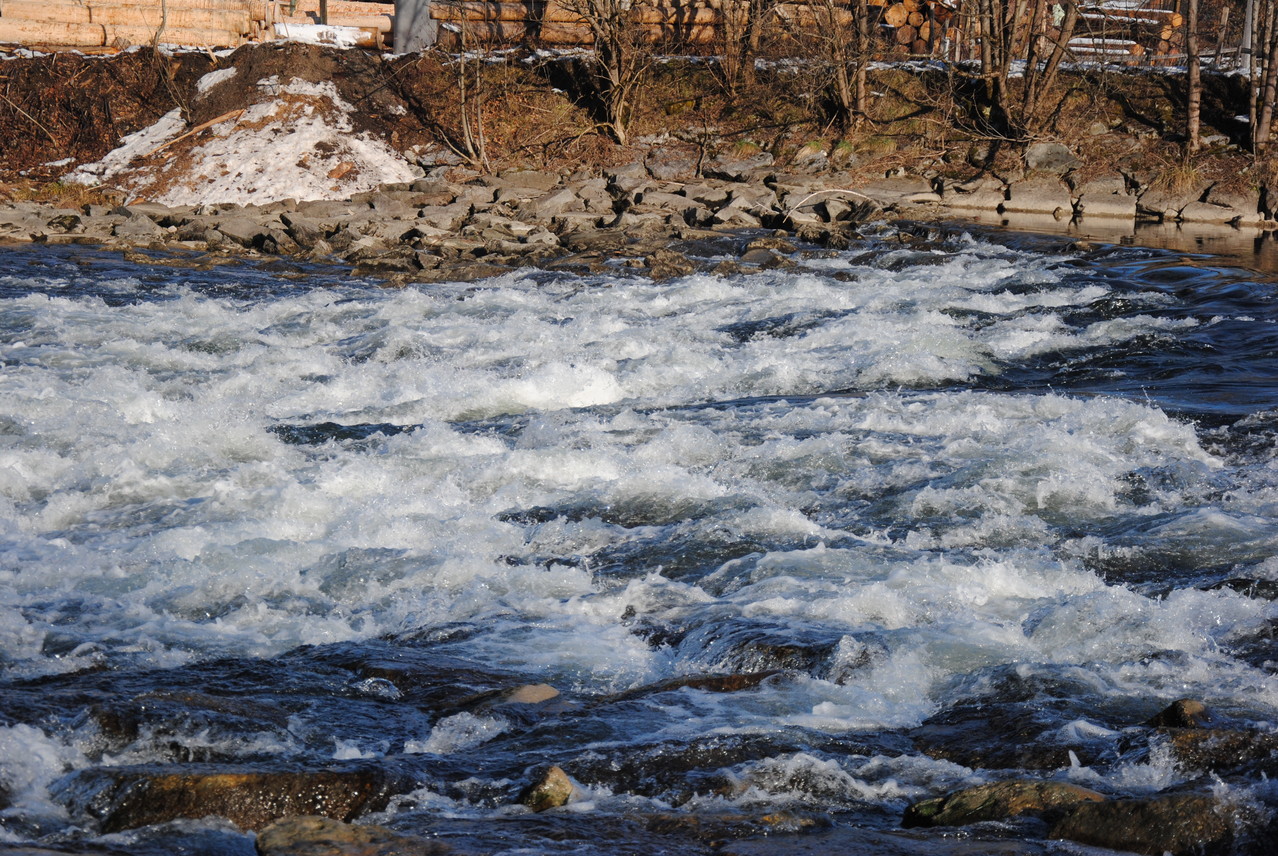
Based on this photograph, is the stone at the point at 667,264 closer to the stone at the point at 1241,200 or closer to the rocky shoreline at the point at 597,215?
the rocky shoreline at the point at 597,215

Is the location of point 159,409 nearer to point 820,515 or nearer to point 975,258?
point 820,515

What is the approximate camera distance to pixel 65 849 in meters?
2.79

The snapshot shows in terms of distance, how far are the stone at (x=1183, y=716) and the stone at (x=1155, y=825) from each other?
1.89 feet

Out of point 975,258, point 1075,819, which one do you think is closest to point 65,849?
point 1075,819

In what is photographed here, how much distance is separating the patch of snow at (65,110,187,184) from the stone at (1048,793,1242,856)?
19.4 metres

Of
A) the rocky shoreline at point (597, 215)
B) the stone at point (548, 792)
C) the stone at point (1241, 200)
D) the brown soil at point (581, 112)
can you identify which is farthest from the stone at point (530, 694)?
the brown soil at point (581, 112)

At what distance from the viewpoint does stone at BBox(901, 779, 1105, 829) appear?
3127mm

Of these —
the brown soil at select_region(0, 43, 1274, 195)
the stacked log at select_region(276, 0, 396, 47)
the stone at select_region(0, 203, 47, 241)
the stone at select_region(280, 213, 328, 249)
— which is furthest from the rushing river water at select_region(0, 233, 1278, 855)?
the stacked log at select_region(276, 0, 396, 47)

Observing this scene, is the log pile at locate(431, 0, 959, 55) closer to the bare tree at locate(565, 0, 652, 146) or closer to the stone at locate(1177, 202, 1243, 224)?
the bare tree at locate(565, 0, 652, 146)

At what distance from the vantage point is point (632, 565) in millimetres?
5336

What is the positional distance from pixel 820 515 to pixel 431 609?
2127 millimetres

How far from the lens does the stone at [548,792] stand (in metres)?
3.21

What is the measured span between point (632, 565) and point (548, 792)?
2160mm

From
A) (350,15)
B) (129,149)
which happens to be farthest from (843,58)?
(129,149)
